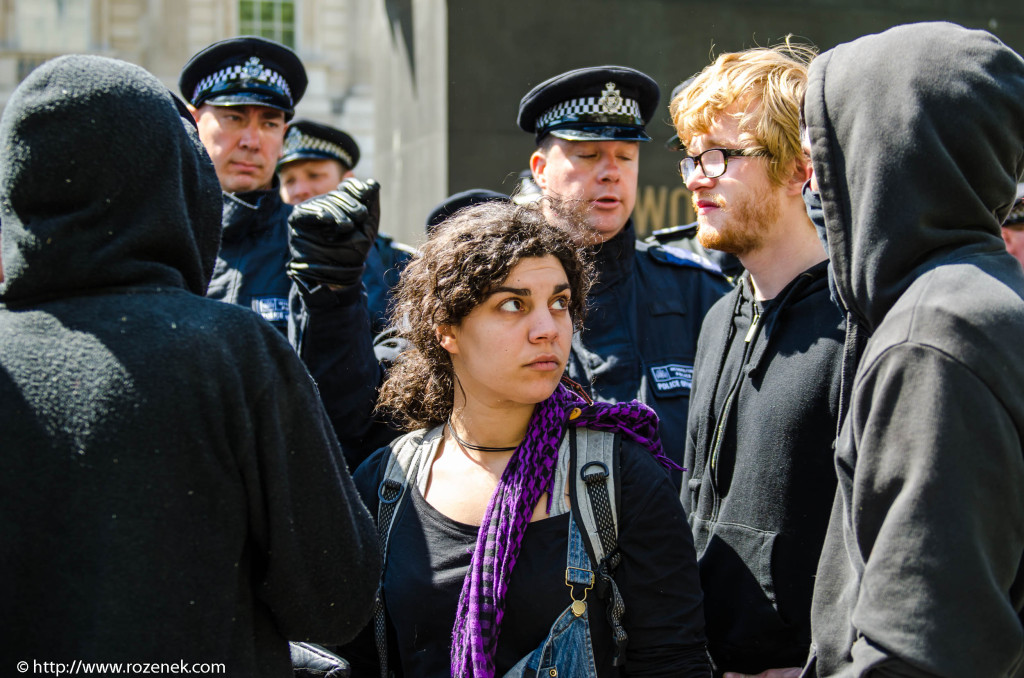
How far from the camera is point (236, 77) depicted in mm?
3900

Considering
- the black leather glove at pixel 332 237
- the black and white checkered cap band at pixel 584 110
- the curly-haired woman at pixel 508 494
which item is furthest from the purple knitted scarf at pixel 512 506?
the black and white checkered cap band at pixel 584 110

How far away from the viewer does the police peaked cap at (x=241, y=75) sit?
3.88m

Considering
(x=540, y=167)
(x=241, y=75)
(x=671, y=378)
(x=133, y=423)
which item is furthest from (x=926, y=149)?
(x=241, y=75)

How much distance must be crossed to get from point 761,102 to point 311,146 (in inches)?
135

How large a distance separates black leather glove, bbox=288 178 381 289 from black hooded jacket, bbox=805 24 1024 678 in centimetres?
148

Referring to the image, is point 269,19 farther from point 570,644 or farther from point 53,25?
point 570,644

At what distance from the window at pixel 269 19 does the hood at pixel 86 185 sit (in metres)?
23.6

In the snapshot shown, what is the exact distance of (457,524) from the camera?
7.14 feet

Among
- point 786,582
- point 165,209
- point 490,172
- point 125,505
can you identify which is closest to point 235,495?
point 125,505

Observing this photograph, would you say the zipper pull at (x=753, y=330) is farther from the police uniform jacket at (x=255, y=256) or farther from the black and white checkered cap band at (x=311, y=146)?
the black and white checkered cap band at (x=311, y=146)

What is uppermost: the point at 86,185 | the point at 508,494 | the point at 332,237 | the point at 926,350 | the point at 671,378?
the point at 86,185

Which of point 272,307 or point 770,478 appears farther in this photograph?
point 272,307

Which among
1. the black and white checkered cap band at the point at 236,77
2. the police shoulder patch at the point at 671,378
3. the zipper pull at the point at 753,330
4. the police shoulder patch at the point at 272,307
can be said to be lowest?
the police shoulder patch at the point at 671,378

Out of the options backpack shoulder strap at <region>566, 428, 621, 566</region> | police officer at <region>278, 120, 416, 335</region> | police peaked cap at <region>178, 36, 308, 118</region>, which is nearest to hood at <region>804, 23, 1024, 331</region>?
backpack shoulder strap at <region>566, 428, 621, 566</region>
